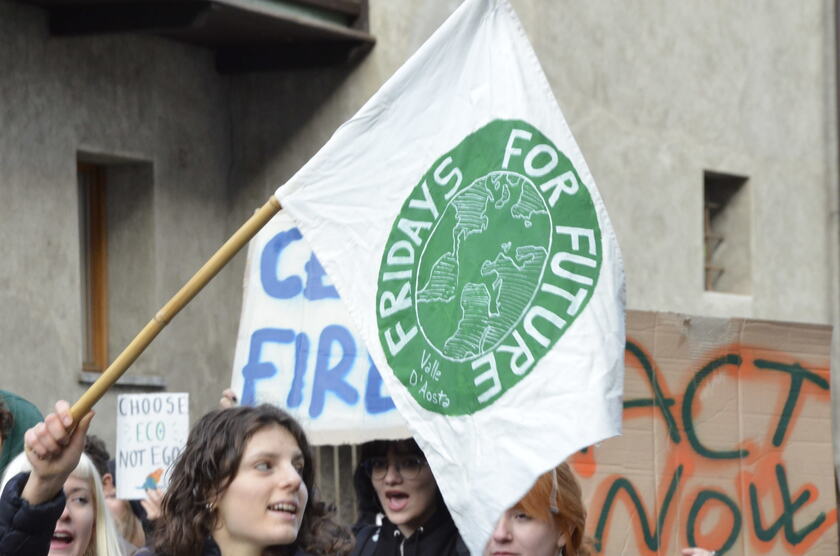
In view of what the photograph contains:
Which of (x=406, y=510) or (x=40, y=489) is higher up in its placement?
(x=40, y=489)

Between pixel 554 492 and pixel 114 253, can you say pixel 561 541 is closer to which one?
pixel 554 492

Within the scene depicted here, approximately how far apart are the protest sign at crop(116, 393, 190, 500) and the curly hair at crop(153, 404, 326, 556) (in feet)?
12.0

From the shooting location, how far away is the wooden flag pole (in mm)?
3977

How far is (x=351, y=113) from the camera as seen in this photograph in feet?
42.8

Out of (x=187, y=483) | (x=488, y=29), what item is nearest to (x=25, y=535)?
(x=187, y=483)

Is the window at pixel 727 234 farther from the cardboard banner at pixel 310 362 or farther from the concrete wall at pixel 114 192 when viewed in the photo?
the cardboard banner at pixel 310 362

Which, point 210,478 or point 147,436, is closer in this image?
point 210,478

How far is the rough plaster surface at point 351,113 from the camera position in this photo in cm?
1184

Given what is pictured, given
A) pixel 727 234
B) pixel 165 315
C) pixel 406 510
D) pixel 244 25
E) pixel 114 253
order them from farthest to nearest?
1. pixel 727 234
2. pixel 114 253
3. pixel 244 25
4. pixel 406 510
5. pixel 165 315

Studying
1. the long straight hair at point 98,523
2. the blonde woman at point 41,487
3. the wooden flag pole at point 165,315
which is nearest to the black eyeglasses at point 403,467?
the long straight hair at point 98,523

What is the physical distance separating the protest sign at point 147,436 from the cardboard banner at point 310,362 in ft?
0.99

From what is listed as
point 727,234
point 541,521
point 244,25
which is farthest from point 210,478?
point 727,234

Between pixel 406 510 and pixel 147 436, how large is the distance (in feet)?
7.85

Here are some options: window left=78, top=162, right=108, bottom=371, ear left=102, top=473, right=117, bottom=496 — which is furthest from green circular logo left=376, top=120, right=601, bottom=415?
window left=78, top=162, right=108, bottom=371
